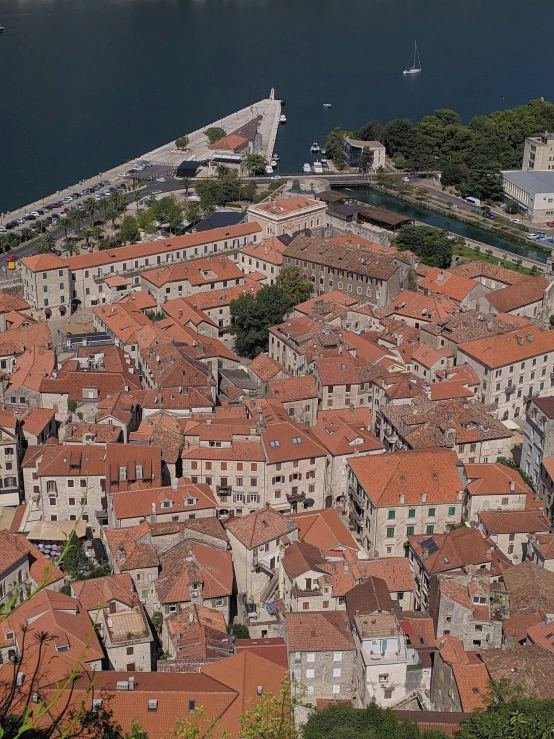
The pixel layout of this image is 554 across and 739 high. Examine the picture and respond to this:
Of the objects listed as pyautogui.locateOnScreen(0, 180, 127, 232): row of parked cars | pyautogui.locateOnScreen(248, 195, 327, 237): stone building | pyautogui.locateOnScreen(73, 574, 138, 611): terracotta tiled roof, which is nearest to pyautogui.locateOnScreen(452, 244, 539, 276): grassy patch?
pyautogui.locateOnScreen(248, 195, 327, 237): stone building

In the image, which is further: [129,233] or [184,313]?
[129,233]

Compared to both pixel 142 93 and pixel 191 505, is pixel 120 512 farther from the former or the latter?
pixel 142 93

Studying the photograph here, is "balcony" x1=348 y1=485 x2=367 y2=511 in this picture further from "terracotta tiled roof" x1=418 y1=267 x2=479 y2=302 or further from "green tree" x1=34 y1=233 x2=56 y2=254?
"green tree" x1=34 y1=233 x2=56 y2=254

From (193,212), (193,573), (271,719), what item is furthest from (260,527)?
(193,212)

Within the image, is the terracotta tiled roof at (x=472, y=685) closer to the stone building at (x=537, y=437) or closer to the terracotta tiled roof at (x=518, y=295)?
the stone building at (x=537, y=437)

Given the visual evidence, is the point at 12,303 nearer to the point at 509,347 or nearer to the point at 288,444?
the point at 288,444

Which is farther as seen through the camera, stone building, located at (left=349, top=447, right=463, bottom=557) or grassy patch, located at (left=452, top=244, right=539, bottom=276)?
grassy patch, located at (left=452, top=244, right=539, bottom=276)
